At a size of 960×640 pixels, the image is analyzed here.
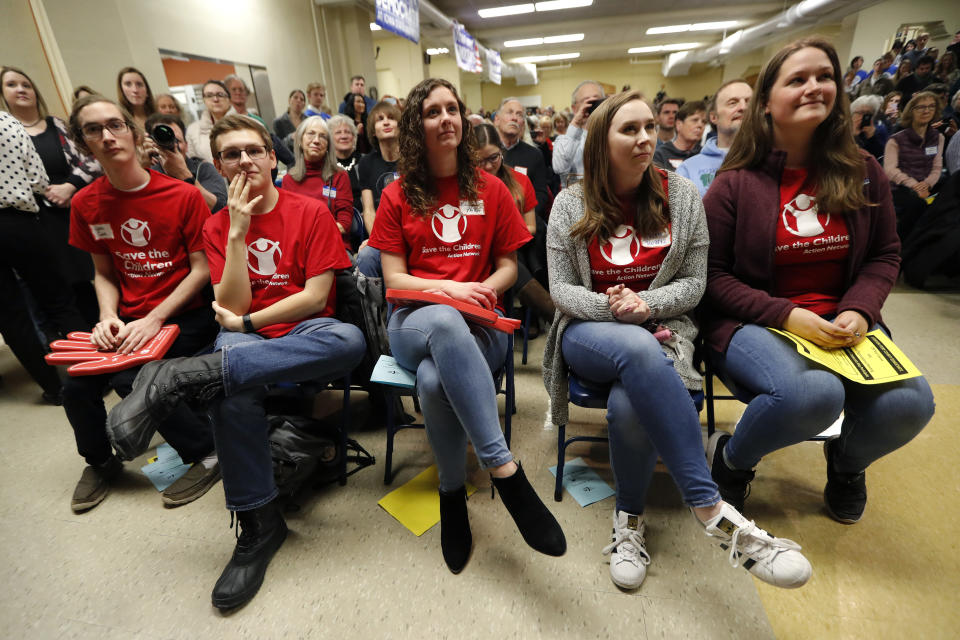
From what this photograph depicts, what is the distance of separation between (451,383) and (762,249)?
3.66 ft

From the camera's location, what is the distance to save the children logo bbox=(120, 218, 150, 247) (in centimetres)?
169

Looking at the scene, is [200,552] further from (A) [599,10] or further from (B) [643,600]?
(A) [599,10]

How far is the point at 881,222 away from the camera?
1.40m

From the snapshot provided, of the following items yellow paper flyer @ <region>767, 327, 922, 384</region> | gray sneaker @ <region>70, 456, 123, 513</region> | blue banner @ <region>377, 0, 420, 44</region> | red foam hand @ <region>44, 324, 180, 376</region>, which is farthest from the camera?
blue banner @ <region>377, 0, 420, 44</region>

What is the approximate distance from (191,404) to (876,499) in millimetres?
2377

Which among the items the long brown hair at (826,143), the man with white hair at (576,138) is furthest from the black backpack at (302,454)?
the man with white hair at (576,138)

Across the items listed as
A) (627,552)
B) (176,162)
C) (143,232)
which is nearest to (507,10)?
(176,162)

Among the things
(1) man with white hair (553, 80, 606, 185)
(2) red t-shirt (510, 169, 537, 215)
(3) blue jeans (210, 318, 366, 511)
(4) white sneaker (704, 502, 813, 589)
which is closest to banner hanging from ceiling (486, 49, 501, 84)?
(1) man with white hair (553, 80, 606, 185)

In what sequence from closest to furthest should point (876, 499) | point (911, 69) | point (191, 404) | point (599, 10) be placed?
point (191, 404)
point (876, 499)
point (911, 69)
point (599, 10)

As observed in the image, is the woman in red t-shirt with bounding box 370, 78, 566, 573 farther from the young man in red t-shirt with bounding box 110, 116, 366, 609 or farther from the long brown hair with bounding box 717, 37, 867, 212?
the long brown hair with bounding box 717, 37, 867, 212

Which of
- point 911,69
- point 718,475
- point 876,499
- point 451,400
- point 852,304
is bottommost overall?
point 876,499

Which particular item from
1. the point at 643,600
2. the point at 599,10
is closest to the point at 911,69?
the point at 599,10

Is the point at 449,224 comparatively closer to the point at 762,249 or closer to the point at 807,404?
the point at 762,249

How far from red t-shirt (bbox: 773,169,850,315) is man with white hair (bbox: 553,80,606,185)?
1607 millimetres
